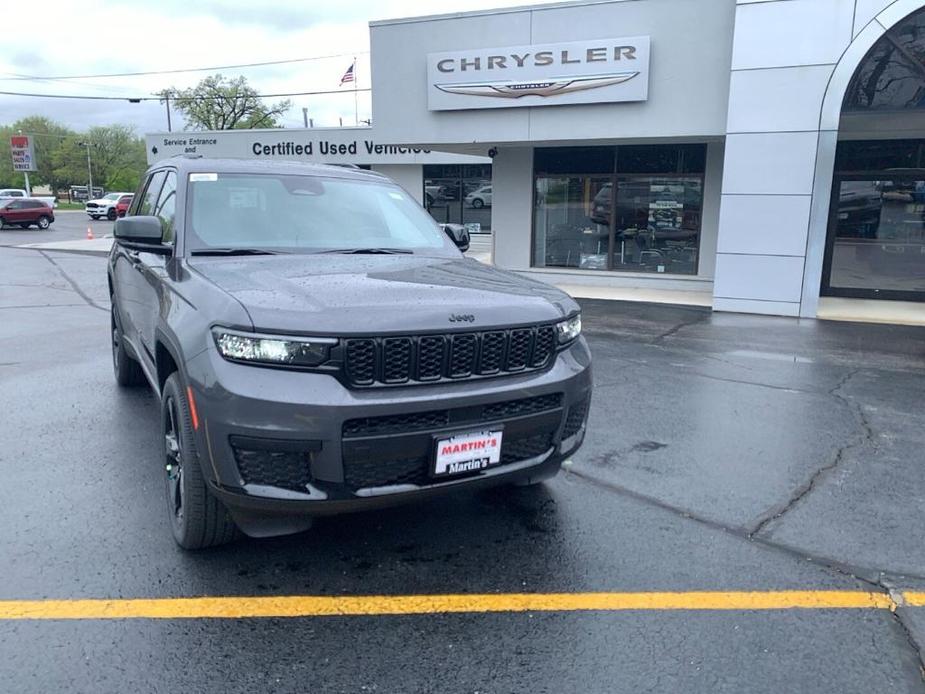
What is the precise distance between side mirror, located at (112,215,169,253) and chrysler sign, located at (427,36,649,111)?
1030 cm

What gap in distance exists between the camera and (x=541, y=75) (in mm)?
13211

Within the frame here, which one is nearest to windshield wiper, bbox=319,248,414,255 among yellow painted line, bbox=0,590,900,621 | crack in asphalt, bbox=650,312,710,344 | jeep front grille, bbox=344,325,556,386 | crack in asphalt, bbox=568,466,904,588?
jeep front grille, bbox=344,325,556,386

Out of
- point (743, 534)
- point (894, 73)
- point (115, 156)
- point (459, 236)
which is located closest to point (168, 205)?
point (459, 236)

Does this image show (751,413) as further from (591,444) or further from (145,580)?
(145,580)

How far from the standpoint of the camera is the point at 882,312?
39.4 feet

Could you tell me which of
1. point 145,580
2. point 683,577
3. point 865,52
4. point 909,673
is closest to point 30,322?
point 145,580

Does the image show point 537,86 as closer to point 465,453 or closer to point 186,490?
point 465,453

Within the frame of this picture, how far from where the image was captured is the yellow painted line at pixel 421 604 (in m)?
3.11

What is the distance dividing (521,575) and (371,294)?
1.54 meters

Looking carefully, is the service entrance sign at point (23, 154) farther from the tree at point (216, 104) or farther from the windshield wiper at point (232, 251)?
the windshield wiper at point (232, 251)

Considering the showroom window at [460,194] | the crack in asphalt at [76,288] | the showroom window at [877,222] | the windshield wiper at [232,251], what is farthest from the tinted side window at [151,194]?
the showroom window at [460,194]

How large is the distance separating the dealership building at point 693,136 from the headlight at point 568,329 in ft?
29.2

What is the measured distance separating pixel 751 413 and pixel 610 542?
297 cm

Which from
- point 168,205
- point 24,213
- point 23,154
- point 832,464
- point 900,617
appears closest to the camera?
point 900,617
